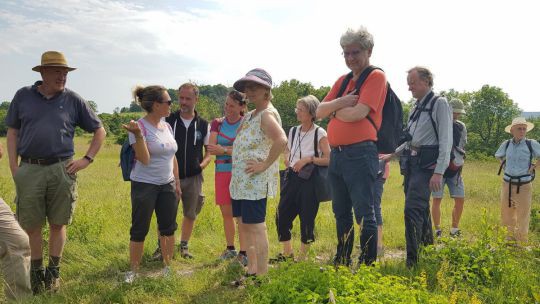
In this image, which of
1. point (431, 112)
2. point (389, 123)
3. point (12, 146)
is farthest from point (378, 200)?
point (12, 146)

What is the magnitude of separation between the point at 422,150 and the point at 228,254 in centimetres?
269

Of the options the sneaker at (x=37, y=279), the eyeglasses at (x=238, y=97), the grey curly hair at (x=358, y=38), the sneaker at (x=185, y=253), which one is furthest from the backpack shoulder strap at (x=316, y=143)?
the sneaker at (x=37, y=279)

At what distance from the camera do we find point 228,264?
4648 millimetres

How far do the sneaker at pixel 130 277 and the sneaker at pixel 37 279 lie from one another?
2.64 feet

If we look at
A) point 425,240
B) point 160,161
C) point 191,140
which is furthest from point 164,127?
point 425,240

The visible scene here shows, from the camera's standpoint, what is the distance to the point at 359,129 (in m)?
3.67

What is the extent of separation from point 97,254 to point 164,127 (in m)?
1.99

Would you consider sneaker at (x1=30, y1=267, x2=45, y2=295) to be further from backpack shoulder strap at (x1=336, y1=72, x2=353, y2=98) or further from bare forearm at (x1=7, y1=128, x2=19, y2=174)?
backpack shoulder strap at (x1=336, y1=72, x2=353, y2=98)

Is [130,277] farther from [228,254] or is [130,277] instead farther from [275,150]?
[275,150]

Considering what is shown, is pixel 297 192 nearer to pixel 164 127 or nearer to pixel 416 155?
pixel 416 155

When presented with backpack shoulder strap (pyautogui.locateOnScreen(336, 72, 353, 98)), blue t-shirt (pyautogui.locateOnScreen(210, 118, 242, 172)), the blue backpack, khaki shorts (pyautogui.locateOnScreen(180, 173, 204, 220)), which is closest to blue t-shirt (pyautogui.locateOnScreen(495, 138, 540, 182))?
backpack shoulder strap (pyautogui.locateOnScreen(336, 72, 353, 98))

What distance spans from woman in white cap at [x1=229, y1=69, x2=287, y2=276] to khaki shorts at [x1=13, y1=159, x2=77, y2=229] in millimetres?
1806

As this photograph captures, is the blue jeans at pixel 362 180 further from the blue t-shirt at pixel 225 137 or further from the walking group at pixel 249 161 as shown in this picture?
the blue t-shirt at pixel 225 137

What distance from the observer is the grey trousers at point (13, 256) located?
3352 millimetres
